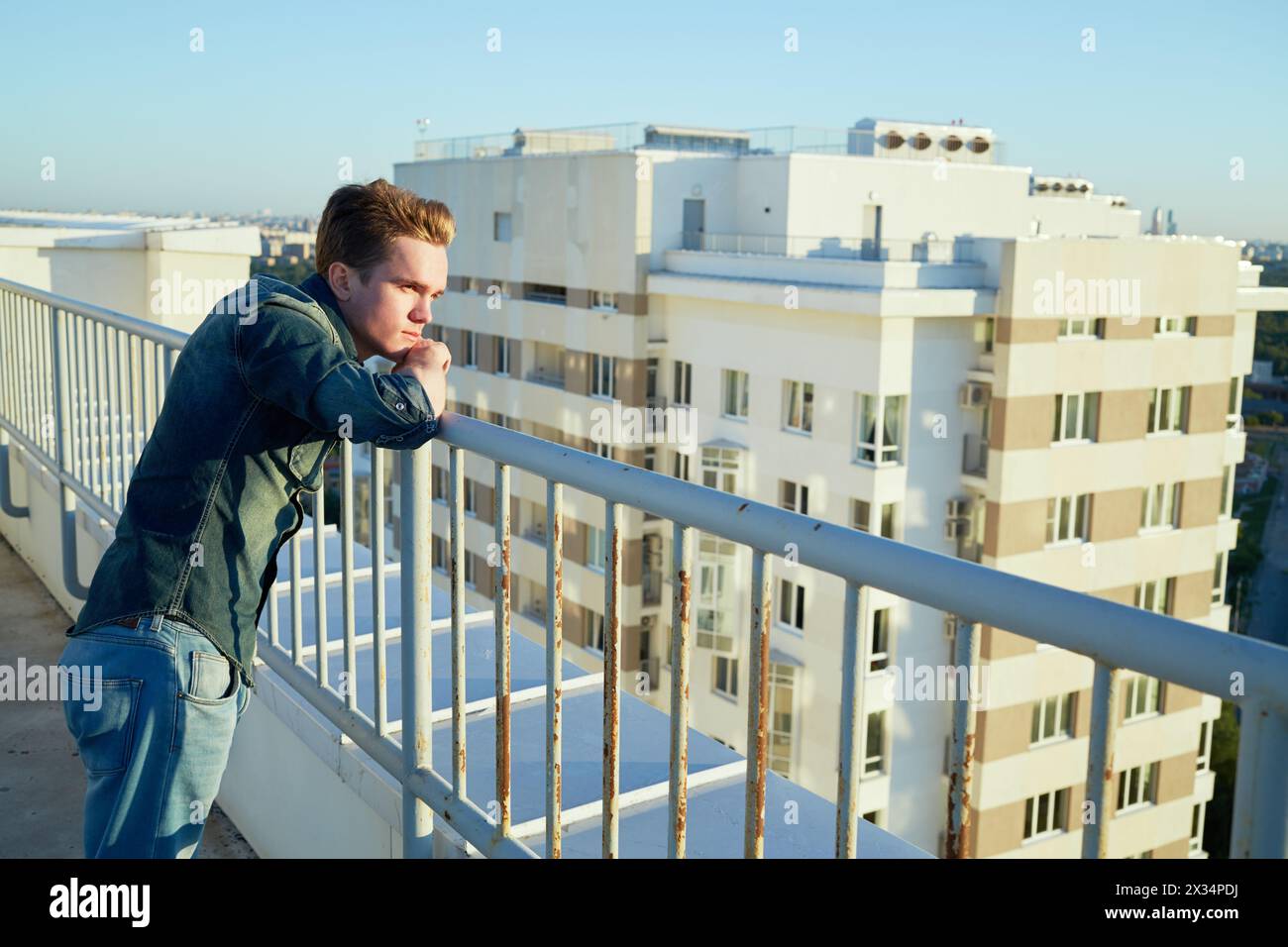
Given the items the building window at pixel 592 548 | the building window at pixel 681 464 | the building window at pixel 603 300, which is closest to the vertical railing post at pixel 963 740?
the building window at pixel 681 464

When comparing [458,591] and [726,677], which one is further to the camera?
[726,677]

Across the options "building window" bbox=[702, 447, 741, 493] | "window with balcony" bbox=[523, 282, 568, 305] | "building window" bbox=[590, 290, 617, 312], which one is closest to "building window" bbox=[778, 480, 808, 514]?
"building window" bbox=[702, 447, 741, 493]

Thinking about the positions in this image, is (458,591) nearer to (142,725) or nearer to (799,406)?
(142,725)

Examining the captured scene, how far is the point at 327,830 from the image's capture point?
2996 mm

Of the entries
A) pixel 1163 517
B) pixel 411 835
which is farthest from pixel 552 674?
pixel 1163 517

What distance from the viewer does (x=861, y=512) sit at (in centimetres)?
2819

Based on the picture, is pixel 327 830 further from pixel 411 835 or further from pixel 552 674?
pixel 552 674

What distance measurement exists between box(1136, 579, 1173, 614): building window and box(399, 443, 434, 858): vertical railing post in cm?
3143

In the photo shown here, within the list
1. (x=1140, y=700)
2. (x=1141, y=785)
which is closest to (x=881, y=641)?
(x=1140, y=700)

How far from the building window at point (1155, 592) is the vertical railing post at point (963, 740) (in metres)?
32.0

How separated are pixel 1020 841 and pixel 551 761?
30616 millimetres

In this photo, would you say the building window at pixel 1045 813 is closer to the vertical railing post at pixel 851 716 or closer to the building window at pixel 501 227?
the building window at pixel 501 227

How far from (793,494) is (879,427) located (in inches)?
120

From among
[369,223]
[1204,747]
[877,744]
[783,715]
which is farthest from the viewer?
[1204,747]
